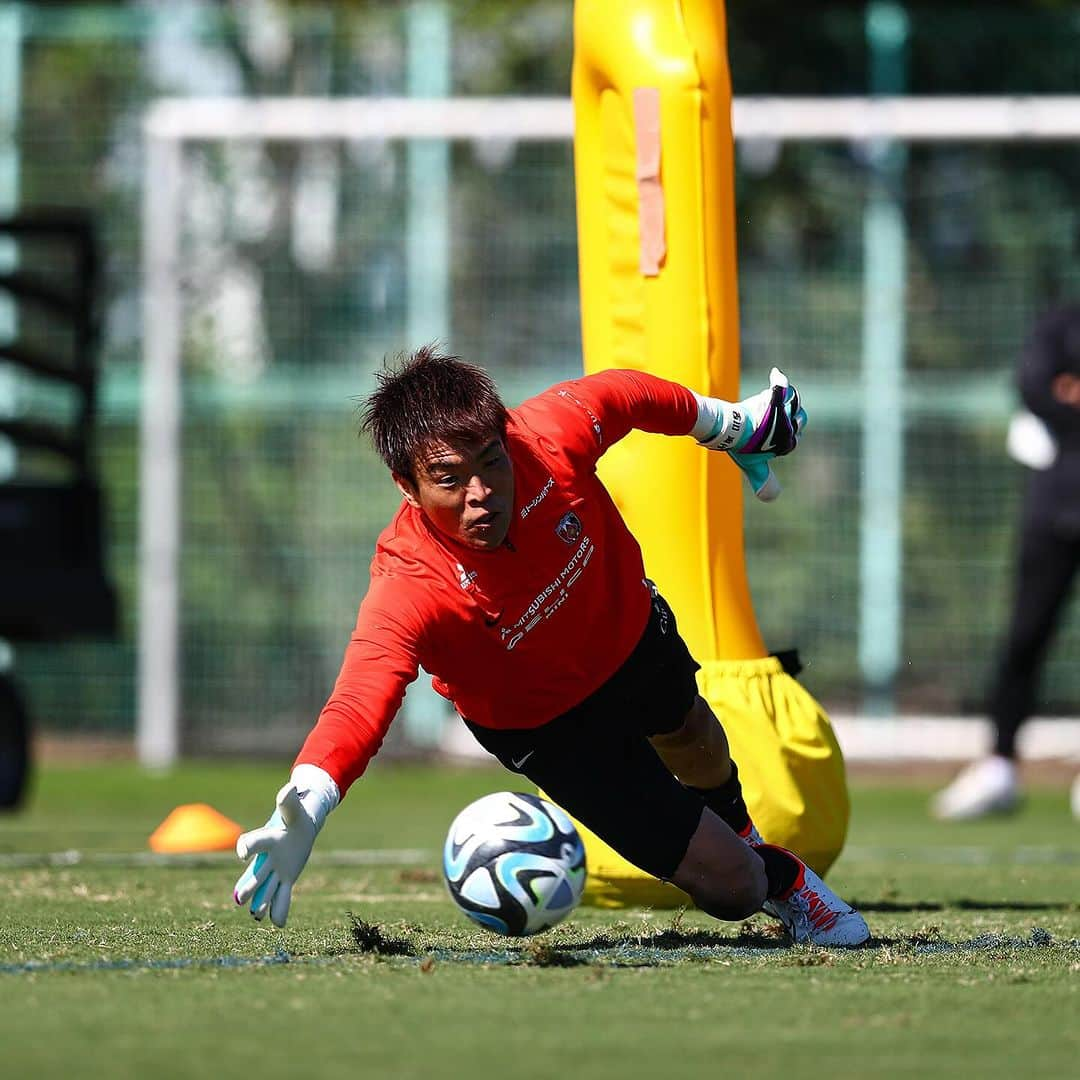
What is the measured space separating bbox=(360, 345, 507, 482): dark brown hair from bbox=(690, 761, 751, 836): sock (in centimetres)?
130

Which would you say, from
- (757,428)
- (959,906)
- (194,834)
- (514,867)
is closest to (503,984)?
(514,867)

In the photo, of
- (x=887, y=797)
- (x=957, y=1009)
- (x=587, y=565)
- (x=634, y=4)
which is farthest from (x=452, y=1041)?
(x=887, y=797)

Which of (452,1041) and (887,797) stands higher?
(452,1041)

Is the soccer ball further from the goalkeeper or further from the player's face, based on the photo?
the player's face

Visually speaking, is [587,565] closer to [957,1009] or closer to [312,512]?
[957,1009]

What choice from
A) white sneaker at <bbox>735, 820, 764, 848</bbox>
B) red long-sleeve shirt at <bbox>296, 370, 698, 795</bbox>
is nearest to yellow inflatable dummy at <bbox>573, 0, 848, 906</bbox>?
white sneaker at <bbox>735, 820, 764, 848</bbox>

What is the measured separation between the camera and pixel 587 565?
499cm

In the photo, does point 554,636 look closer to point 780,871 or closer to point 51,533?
point 780,871

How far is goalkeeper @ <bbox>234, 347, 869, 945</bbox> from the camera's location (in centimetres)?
459

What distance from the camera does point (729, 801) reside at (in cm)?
562

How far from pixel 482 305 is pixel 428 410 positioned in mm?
9066

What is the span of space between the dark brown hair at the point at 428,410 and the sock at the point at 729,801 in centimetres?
130

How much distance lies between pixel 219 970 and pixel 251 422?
Result: 9.57 meters

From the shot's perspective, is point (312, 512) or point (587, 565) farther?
point (312, 512)
